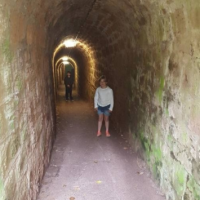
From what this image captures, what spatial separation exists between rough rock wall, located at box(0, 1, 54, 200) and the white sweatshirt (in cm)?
282

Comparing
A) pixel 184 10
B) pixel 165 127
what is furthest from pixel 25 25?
pixel 165 127

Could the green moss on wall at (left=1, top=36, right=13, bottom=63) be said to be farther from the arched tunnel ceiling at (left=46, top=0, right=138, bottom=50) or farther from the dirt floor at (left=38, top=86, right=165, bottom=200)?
the dirt floor at (left=38, top=86, right=165, bottom=200)

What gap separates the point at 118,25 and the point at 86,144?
3178 millimetres

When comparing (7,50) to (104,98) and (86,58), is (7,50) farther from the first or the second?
(86,58)

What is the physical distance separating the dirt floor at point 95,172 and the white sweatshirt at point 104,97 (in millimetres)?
1027

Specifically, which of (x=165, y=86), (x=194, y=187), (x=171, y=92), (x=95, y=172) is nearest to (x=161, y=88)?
(x=165, y=86)

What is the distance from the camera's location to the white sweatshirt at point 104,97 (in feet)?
20.6

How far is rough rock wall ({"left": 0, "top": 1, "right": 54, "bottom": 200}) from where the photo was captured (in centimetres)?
212

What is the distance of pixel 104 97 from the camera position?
249 inches

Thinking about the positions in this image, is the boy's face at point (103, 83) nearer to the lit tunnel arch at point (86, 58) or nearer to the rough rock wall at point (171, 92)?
the rough rock wall at point (171, 92)

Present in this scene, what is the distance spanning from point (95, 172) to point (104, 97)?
2332 mm

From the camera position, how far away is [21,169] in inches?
103

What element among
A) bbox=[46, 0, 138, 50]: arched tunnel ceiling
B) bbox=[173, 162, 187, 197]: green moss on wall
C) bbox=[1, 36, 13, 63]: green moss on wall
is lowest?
Answer: bbox=[173, 162, 187, 197]: green moss on wall

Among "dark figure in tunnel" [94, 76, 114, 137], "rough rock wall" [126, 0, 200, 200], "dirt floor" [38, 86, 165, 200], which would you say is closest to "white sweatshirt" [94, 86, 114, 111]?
"dark figure in tunnel" [94, 76, 114, 137]
